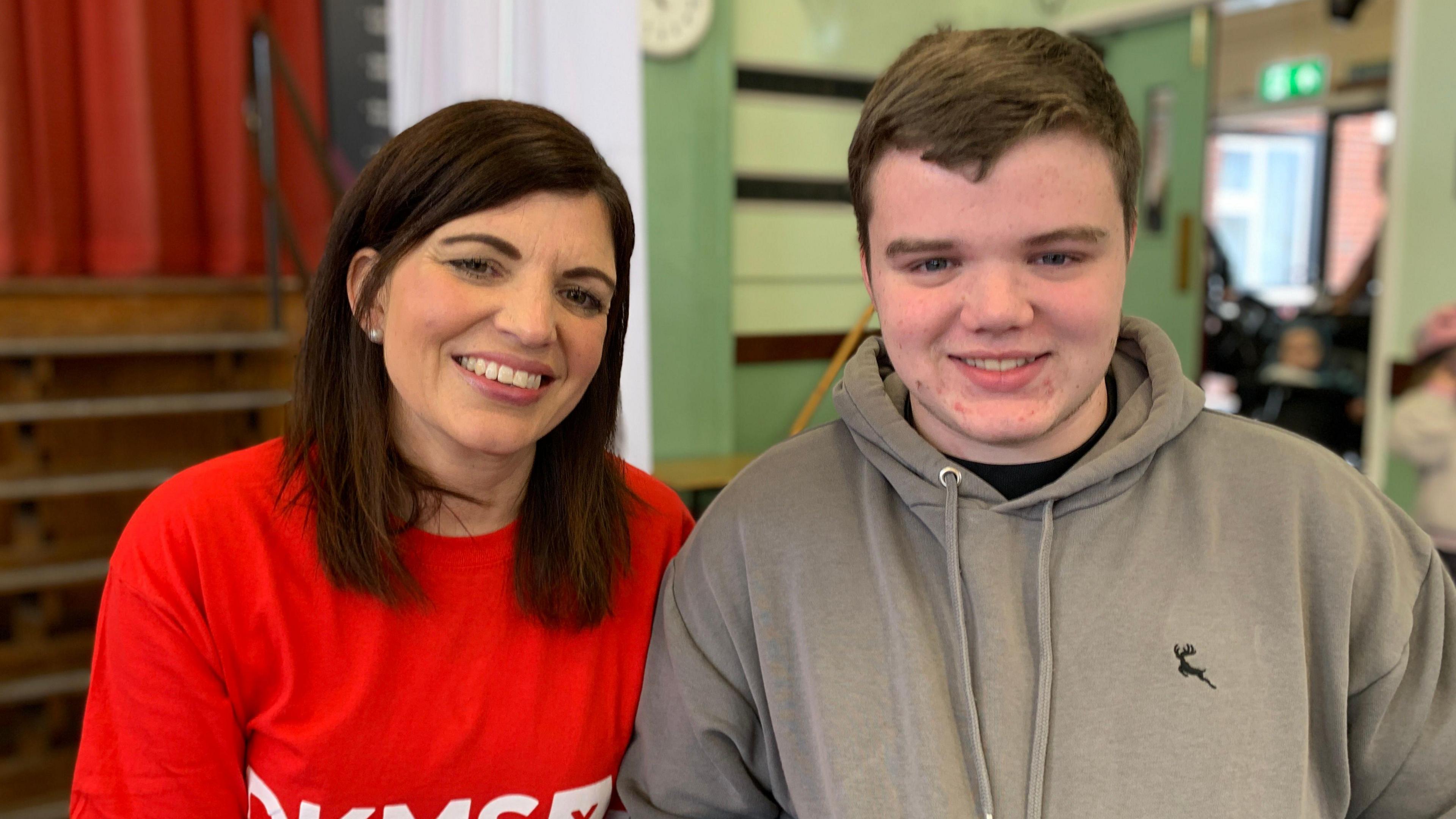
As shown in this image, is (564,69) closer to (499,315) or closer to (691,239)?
(691,239)

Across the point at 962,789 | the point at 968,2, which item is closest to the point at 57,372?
the point at 962,789

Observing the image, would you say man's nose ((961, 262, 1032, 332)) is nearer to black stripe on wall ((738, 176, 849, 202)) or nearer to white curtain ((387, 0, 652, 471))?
white curtain ((387, 0, 652, 471))

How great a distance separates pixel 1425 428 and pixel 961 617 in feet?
8.60

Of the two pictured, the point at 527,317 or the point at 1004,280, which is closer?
the point at 1004,280

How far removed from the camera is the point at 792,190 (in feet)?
14.1

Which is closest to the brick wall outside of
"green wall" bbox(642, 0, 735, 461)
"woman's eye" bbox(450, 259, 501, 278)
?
"green wall" bbox(642, 0, 735, 461)

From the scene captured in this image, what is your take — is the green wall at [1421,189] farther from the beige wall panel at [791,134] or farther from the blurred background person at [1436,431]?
the beige wall panel at [791,134]

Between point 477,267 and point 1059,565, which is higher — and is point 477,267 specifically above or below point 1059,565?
above

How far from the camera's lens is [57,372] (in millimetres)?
3473

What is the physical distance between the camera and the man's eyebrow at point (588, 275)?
120 centimetres

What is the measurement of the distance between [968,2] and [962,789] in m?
4.35

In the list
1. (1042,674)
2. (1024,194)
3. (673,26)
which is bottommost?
(1042,674)

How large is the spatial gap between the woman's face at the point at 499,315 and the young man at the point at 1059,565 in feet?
1.05

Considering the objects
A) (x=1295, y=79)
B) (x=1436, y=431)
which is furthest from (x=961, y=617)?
(x=1295, y=79)
